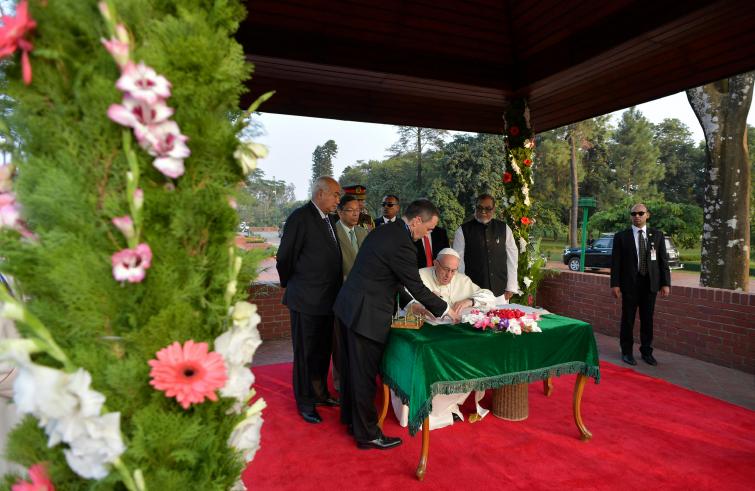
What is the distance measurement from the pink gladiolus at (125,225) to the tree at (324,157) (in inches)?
1781

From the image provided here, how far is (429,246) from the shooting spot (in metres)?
5.16

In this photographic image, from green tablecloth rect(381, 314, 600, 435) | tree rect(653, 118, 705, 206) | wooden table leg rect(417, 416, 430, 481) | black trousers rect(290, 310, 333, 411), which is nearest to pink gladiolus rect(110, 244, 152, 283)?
green tablecloth rect(381, 314, 600, 435)

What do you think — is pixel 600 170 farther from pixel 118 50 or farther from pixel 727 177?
pixel 118 50

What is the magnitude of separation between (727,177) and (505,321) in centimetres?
621

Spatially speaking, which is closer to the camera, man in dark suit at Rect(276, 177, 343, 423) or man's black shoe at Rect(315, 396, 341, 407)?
man in dark suit at Rect(276, 177, 343, 423)

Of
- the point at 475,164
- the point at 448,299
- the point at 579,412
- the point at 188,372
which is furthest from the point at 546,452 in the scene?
the point at 475,164

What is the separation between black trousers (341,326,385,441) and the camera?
125 inches

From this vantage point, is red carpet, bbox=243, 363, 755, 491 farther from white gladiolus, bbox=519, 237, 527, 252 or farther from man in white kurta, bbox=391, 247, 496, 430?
white gladiolus, bbox=519, 237, 527, 252

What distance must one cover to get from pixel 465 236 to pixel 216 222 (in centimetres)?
415

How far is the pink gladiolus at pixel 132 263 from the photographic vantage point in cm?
91

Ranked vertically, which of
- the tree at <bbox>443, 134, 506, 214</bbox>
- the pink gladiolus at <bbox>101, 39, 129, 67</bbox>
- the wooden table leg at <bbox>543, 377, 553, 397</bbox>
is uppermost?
the tree at <bbox>443, 134, 506, 214</bbox>

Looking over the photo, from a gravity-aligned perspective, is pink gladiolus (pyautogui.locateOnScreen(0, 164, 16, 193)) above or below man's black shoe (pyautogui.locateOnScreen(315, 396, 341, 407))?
above

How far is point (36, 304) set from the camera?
938mm

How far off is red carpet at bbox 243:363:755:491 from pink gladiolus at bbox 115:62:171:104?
260 centimetres
